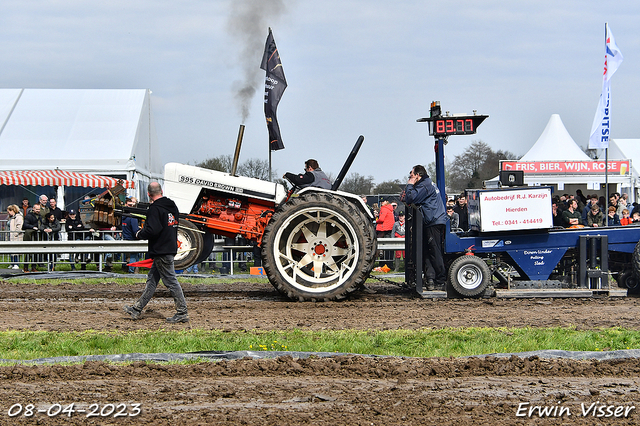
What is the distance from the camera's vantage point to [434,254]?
1026 cm

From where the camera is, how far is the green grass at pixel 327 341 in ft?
→ 21.2

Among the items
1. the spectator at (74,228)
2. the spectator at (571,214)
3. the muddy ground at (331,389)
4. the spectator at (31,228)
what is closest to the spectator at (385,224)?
the spectator at (571,214)

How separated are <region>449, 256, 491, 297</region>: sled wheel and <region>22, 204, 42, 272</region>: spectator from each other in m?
10.6

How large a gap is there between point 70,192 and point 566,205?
1518 cm

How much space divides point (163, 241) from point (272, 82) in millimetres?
6878

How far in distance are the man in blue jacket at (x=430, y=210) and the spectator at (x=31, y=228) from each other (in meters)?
10.1

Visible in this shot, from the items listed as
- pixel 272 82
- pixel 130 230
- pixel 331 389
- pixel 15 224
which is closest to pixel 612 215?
pixel 272 82

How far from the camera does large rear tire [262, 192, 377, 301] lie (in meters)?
9.61

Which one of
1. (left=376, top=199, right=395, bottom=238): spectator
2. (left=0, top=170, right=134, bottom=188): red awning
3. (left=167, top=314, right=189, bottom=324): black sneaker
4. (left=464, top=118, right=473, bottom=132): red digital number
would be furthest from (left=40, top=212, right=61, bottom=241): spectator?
(left=464, top=118, right=473, bottom=132): red digital number

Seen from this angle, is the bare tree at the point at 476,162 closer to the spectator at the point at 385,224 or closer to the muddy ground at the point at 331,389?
the spectator at the point at 385,224

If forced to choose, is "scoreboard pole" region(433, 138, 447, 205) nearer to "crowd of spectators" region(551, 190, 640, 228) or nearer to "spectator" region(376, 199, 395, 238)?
"crowd of spectators" region(551, 190, 640, 228)

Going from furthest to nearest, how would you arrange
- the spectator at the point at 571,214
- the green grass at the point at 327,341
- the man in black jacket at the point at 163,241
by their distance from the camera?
the spectator at the point at 571,214 < the man in black jacket at the point at 163,241 < the green grass at the point at 327,341

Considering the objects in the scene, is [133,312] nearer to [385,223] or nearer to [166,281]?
[166,281]

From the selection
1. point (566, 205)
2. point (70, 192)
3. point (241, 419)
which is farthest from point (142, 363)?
point (70, 192)
